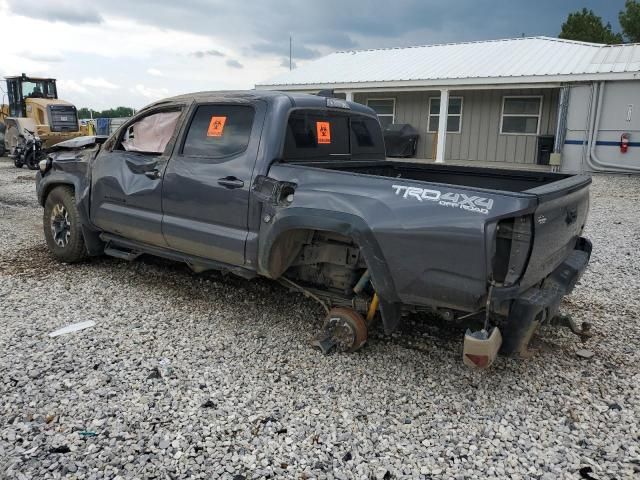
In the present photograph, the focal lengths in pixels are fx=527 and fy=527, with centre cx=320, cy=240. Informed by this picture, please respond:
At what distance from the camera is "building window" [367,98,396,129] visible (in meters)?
20.1

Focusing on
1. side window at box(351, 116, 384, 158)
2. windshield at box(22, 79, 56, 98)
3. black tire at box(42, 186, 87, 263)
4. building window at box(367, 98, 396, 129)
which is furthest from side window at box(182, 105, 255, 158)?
windshield at box(22, 79, 56, 98)

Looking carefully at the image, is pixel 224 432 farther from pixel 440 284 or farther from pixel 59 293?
pixel 59 293

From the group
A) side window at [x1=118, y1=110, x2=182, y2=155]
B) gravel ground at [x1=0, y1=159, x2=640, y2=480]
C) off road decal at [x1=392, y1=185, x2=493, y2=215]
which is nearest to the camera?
gravel ground at [x1=0, y1=159, x2=640, y2=480]

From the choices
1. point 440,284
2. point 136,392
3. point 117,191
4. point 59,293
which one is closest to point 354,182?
point 440,284

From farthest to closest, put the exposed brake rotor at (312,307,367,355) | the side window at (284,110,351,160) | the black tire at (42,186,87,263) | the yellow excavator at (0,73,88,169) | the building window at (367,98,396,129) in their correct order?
the building window at (367,98,396,129) → the yellow excavator at (0,73,88,169) → the black tire at (42,186,87,263) → the side window at (284,110,351,160) → the exposed brake rotor at (312,307,367,355)

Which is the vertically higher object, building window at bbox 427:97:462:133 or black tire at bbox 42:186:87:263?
building window at bbox 427:97:462:133

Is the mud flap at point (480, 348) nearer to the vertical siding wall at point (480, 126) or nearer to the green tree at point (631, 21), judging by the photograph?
the vertical siding wall at point (480, 126)

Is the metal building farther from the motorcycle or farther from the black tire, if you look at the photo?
the black tire

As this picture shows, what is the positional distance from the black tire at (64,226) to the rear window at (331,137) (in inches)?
106

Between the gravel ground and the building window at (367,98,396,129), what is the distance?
15.8m

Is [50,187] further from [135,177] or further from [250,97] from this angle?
[250,97]

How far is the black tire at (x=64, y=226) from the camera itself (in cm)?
569

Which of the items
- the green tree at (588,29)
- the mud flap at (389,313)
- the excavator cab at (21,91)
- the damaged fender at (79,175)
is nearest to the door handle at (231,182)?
the mud flap at (389,313)

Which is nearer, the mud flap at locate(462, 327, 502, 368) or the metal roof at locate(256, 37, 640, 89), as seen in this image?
the mud flap at locate(462, 327, 502, 368)
